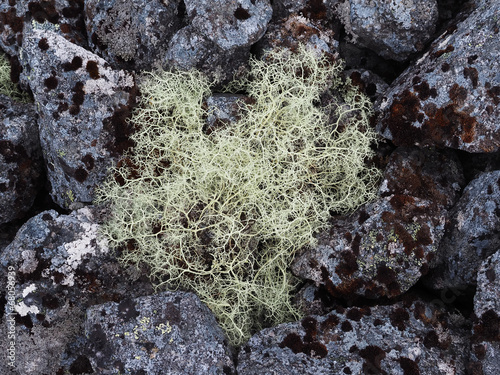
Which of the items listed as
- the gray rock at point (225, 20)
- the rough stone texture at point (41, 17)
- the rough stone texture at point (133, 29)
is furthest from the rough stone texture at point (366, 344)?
the rough stone texture at point (41, 17)

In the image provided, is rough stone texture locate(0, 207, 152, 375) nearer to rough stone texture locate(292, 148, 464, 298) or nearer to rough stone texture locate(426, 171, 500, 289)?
rough stone texture locate(292, 148, 464, 298)

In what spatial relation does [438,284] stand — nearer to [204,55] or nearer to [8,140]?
[204,55]

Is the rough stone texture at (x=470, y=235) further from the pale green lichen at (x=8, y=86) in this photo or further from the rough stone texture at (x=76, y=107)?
the pale green lichen at (x=8, y=86)

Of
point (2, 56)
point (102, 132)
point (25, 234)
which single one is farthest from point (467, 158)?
point (2, 56)

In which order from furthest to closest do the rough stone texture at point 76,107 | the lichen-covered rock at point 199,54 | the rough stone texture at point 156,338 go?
the lichen-covered rock at point 199,54 → the rough stone texture at point 76,107 → the rough stone texture at point 156,338

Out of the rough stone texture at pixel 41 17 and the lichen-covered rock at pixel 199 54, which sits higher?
the lichen-covered rock at pixel 199 54

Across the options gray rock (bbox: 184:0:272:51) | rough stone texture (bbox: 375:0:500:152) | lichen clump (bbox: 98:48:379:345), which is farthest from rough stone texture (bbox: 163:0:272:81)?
rough stone texture (bbox: 375:0:500:152)

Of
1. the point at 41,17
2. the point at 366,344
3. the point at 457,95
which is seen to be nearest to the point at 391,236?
the point at 366,344
